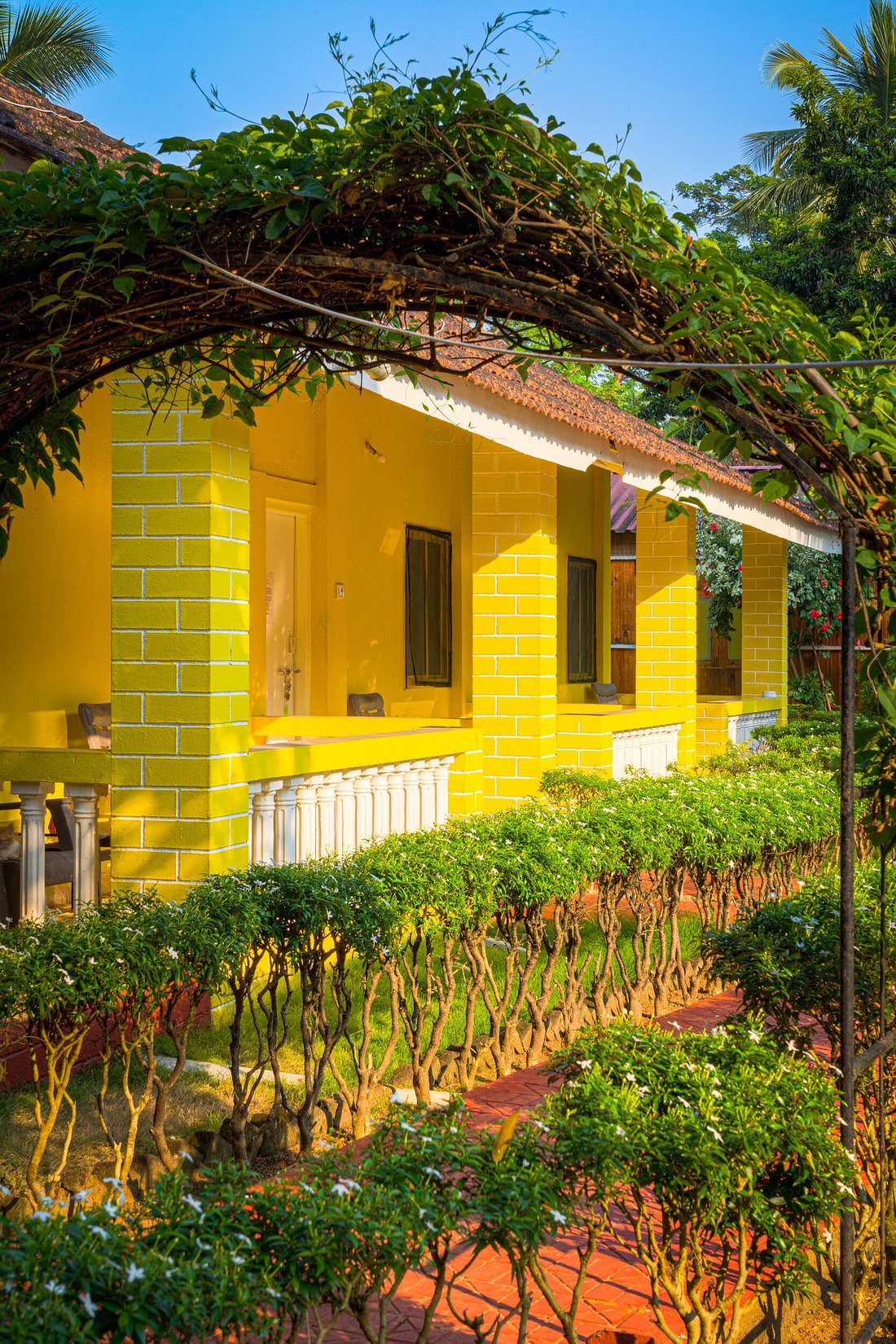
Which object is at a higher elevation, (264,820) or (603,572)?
(603,572)

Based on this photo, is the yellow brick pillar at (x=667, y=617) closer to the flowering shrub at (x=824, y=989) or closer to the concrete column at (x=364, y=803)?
the concrete column at (x=364, y=803)

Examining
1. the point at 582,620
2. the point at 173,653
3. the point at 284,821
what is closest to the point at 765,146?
the point at 582,620

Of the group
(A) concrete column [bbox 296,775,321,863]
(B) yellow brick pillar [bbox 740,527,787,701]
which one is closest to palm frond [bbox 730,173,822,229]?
(B) yellow brick pillar [bbox 740,527,787,701]

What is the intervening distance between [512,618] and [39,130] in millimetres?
5371

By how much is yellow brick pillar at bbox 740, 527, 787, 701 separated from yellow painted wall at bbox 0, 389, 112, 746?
36.7 ft

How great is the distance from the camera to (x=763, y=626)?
1873 centimetres

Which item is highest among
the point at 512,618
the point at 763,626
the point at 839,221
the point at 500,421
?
the point at 839,221

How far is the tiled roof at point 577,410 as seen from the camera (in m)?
8.09

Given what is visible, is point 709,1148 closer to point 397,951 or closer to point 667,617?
point 397,951

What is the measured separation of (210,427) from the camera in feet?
20.9

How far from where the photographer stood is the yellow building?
21.1ft

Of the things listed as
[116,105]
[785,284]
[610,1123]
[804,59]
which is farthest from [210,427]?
[116,105]

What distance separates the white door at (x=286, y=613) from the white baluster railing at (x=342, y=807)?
2.93 meters

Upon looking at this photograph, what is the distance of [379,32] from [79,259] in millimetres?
991
